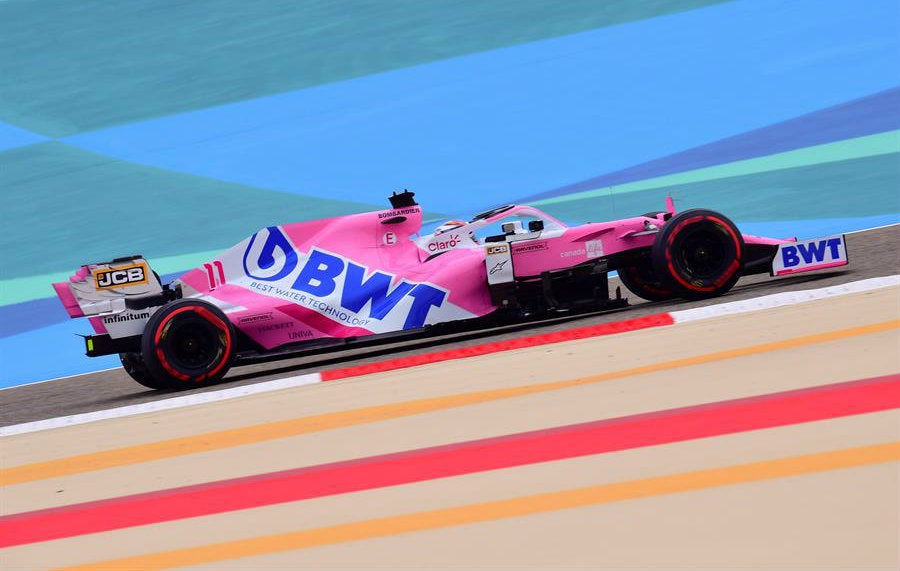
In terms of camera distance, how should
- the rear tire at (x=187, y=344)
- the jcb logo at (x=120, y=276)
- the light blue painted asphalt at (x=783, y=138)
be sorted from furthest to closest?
the light blue painted asphalt at (x=783, y=138) → the jcb logo at (x=120, y=276) → the rear tire at (x=187, y=344)

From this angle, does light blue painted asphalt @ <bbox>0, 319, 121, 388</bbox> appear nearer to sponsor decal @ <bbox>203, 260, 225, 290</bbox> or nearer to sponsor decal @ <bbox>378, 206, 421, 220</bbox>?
sponsor decal @ <bbox>203, 260, 225, 290</bbox>

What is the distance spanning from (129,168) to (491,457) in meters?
14.7

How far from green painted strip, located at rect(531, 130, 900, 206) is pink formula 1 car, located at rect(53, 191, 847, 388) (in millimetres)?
5740

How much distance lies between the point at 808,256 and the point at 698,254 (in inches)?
39.6

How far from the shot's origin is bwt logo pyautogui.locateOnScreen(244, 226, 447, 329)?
10602mm

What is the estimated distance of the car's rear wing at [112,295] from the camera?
10.5 metres

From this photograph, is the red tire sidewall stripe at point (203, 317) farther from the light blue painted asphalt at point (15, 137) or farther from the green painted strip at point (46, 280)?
the light blue painted asphalt at point (15, 137)

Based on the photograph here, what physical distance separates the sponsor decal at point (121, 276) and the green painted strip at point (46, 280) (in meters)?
5.61

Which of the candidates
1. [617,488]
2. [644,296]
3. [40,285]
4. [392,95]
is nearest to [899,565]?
[617,488]

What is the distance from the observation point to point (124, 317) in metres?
10.5

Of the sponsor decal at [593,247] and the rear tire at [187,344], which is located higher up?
the sponsor decal at [593,247]

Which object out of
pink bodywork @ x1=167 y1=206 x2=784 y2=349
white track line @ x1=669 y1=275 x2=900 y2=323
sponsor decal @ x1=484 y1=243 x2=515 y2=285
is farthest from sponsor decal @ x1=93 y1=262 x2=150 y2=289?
white track line @ x1=669 y1=275 x2=900 y2=323

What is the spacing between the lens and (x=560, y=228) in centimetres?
1102

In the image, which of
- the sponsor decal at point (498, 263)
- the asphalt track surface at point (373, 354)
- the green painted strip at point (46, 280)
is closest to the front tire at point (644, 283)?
the asphalt track surface at point (373, 354)
